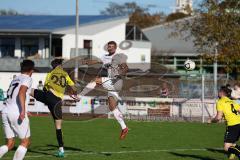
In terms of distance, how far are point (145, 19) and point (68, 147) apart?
278 feet

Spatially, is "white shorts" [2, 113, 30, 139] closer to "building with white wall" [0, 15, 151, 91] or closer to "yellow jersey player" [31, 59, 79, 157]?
"yellow jersey player" [31, 59, 79, 157]

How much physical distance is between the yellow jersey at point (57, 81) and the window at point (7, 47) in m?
44.8

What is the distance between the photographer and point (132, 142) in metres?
19.3

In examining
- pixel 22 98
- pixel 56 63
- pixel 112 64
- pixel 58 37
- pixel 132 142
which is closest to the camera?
pixel 22 98

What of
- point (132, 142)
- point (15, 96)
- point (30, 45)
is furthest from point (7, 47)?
point (15, 96)

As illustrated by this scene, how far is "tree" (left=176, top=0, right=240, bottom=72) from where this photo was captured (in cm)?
3691

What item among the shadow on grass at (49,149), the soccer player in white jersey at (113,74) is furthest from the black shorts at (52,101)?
the soccer player in white jersey at (113,74)

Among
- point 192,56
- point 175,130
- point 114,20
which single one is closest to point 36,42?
point 114,20

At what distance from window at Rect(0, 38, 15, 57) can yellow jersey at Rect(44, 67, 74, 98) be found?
44816mm

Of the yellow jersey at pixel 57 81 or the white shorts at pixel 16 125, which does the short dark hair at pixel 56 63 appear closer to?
the yellow jersey at pixel 57 81

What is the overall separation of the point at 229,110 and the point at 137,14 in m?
88.2

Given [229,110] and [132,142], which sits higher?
[229,110]

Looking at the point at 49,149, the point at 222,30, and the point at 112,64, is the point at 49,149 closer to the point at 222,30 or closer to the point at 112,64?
the point at 112,64

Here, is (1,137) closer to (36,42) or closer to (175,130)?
(175,130)
